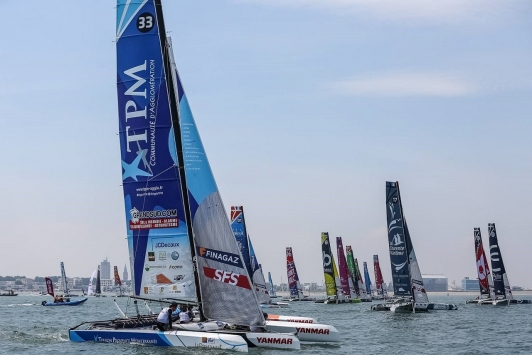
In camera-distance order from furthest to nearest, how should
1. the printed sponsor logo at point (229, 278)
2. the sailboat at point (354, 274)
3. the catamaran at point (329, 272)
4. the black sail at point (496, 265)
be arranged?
the sailboat at point (354, 274) → the catamaran at point (329, 272) → the black sail at point (496, 265) → the printed sponsor logo at point (229, 278)

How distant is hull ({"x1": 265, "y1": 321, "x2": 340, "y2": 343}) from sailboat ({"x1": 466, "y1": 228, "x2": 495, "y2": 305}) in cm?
4571

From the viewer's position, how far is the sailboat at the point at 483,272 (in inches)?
2726

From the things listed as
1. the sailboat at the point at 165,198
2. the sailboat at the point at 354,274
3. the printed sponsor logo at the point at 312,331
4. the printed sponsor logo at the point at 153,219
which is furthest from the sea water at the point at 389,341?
the sailboat at the point at 354,274

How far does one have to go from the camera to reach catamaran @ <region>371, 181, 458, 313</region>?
50812 millimetres

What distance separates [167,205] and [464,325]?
20262 millimetres

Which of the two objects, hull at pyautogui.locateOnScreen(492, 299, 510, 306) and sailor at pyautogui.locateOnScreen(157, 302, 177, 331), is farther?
hull at pyautogui.locateOnScreen(492, 299, 510, 306)

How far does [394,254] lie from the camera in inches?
2026

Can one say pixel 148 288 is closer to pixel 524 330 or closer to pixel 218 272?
pixel 218 272

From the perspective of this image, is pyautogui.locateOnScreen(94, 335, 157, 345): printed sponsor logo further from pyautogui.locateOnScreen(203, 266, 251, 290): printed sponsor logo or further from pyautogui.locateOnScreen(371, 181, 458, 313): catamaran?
pyautogui.locateOnScreen(371, 181, 458, 313): catamaran

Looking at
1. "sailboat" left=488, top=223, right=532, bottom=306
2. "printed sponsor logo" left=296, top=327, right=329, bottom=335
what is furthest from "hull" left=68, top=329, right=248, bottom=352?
"sailboat" left=488, top=223, right=532, bottom=306

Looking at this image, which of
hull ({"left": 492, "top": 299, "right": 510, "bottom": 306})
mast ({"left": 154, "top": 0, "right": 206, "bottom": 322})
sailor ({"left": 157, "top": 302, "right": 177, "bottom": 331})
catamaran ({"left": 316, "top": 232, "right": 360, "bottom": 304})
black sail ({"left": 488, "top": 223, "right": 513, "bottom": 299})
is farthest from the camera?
catamaran ({"left": 316, "top": 232, "right": 360, "bottom": 304})

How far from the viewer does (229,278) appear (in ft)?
79.7

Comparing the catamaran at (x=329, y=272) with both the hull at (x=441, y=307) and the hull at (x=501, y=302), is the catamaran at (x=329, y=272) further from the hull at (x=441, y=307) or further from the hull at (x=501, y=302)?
the hull at (x=441, y=307)

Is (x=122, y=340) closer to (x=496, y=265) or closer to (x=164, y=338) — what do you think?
(x=164, y=338)
